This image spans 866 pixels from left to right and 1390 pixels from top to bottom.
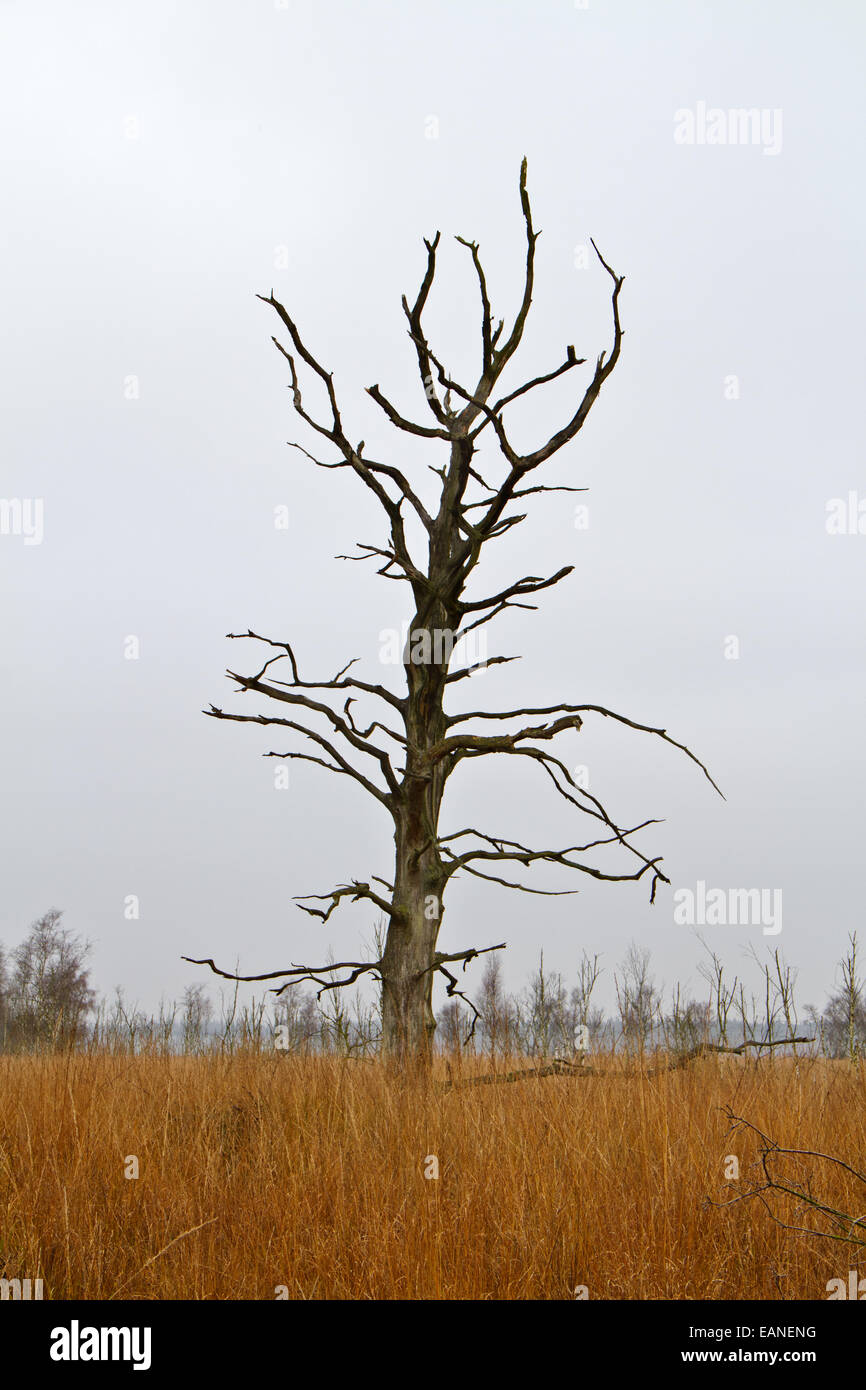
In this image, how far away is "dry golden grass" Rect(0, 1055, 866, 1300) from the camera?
3688 millimetres

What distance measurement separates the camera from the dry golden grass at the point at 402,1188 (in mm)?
3688

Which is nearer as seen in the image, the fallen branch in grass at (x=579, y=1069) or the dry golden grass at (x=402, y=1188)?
the dry golden grass at (x=402, y=1188)

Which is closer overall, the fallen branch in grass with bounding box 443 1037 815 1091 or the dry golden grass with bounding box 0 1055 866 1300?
the dry golden grass with bounding box 0 1055 866 1300

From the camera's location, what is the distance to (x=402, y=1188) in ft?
14.1

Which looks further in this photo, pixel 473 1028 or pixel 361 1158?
pixel 473 1028

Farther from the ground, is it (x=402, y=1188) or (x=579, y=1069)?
(x=402, y=1188)

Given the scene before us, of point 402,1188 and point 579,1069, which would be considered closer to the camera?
point 402,1188

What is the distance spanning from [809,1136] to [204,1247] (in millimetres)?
3314

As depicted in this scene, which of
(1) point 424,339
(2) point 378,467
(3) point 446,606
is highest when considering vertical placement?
(1) point 424,339
